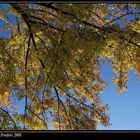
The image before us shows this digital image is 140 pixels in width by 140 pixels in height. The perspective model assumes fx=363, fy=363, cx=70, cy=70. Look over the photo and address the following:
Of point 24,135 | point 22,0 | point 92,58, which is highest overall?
point 92,58

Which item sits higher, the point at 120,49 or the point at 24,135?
the point at 120,49

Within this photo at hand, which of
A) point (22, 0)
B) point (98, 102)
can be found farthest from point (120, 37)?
point (22, 0)

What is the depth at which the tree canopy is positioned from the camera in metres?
4.08

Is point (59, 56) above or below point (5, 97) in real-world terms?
above

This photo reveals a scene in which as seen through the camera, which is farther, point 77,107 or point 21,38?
point 77,107

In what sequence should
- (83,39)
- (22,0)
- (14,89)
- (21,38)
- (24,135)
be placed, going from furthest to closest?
1. (21,38)
2. (14,89)
3. (83,39)
4. (22,0)
5. (24,135)

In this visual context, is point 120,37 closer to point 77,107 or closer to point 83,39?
point 83,39

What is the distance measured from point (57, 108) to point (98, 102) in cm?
54

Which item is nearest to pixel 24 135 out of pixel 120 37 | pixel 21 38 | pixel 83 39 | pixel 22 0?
pixel 22 0

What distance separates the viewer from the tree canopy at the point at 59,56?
13.4ft

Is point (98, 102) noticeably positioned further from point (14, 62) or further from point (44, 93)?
point (14, 62)

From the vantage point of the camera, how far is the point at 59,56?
4.39 m

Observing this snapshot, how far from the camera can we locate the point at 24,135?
2434 millimetres

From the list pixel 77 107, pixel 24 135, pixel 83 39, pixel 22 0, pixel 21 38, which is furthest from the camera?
pixel 77 107
